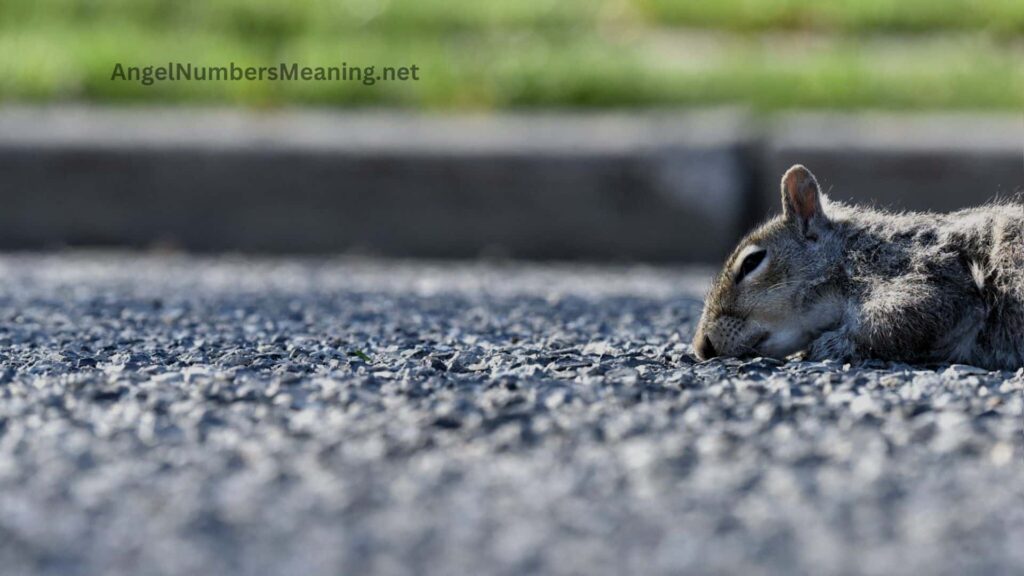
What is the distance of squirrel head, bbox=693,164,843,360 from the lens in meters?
4.12

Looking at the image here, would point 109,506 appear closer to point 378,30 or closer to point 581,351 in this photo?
point 581,351

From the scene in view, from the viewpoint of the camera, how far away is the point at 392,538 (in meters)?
2.45

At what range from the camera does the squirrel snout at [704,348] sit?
410 cm

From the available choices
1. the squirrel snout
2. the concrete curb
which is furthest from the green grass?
the squirrel snout

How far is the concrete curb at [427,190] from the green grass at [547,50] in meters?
1.09

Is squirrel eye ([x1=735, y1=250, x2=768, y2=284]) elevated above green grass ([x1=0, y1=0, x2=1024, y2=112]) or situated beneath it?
situated beneath

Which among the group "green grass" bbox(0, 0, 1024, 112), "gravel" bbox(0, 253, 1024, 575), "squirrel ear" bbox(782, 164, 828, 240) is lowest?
"gravel" bbox(0, 253, 1024, 575)

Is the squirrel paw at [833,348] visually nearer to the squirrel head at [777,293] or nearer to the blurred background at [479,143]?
the squirrel head at [777,293]

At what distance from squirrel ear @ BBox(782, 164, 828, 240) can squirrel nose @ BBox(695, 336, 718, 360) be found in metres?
0.46

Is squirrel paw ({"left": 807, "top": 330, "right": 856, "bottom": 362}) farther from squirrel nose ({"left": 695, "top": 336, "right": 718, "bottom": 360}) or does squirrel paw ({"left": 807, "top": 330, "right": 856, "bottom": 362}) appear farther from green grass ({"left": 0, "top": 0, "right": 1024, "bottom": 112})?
green grass ({"left": 0, "top": 0, "right": 1024, "bottom": 112})

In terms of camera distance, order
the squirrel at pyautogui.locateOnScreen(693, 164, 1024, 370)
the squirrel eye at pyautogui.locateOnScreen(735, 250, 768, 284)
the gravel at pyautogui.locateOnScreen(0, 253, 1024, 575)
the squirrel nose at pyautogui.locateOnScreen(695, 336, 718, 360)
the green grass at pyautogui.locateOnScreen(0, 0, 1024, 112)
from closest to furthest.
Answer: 1. the gravel at pyautogui.locateOnScreen(0, 253, 1024, 575)
2. the squirrel at pyautogui.locateOnScreen(693, 164, 1024, 370)
3. the squirrel nose at pyautogui.locateOnScreen(695, 336, 718, 360)
4. the squirrel eye at pyautogui.locateOnScreen(735, 250, 768, 284)
5. the green grass at pyautogui.locateOnScreen(0, 0, 1024, 112)

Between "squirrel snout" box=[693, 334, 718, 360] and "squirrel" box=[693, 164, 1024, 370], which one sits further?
"squirrel snout" box=[693, 334, 718, 360]

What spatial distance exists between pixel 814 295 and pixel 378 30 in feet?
19.9

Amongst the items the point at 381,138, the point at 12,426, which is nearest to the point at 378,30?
the point at 381,138
